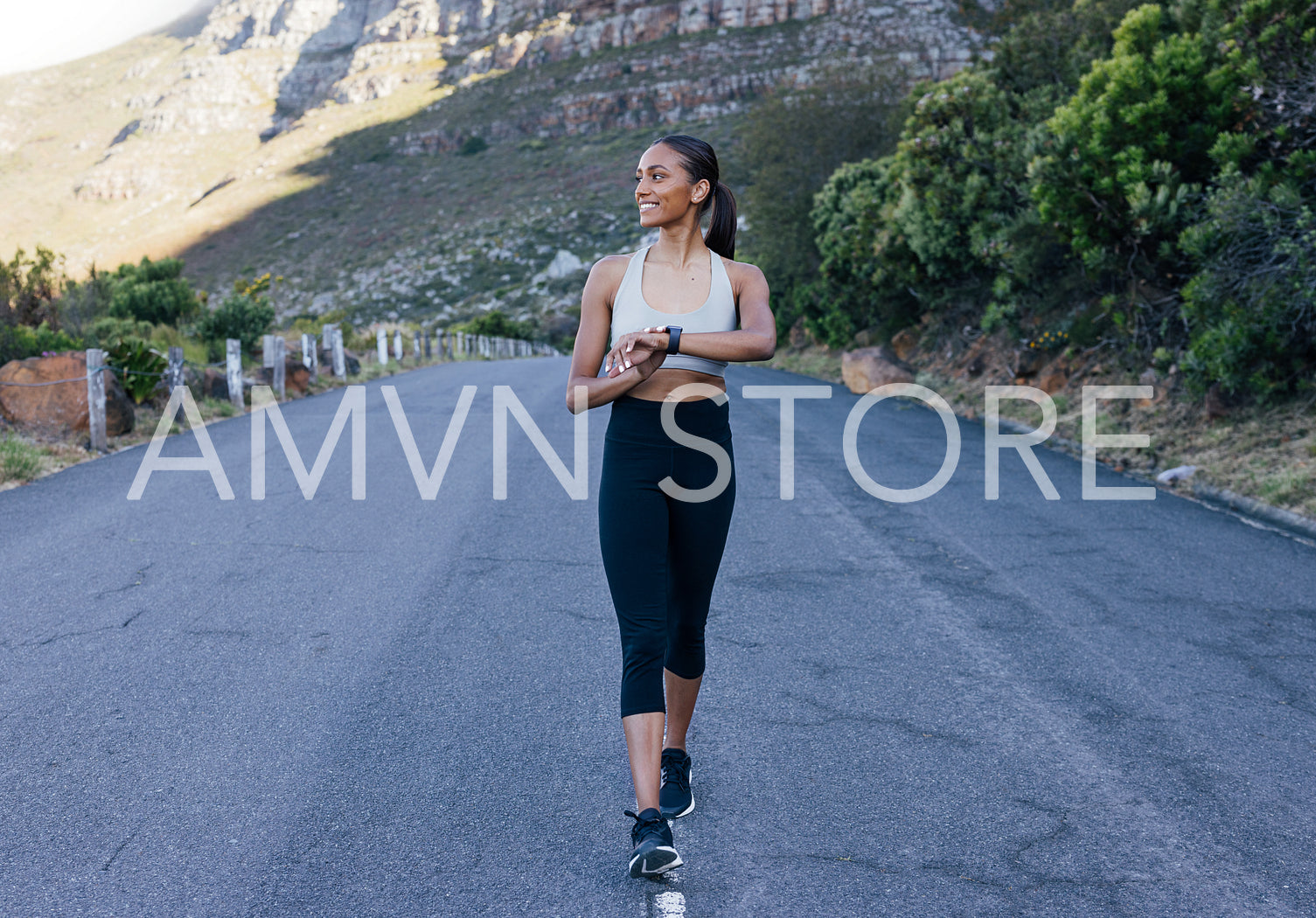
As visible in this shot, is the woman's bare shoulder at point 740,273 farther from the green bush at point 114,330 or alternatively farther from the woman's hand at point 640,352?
the green bush at point 114,330

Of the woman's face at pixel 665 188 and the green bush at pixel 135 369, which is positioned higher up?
the woman's face at pixel 665 188

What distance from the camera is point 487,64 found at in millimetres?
111500

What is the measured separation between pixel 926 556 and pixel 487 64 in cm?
11641

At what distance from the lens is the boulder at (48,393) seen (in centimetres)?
1042

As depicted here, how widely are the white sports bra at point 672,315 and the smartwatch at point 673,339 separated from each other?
8 centimetres

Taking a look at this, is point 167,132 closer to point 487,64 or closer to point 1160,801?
point 487,64

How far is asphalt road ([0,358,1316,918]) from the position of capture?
2807 millimetres

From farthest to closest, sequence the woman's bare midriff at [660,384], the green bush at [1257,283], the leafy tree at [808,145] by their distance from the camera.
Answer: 1. the leafy tree at [808,145]
2. the green bush at [1257,283]
3. the woman's bare midriff at [660,384]

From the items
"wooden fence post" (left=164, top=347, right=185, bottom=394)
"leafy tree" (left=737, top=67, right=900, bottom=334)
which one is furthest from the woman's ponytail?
"leafy tree" (left=737, top=67, right=900, bottom=334)

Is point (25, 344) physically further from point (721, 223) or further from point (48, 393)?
point (721, 223)

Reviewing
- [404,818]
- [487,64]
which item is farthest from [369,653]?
[487,64]

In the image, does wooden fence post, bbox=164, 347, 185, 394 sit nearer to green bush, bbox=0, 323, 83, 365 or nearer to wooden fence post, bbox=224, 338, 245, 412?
green bush, bbox=0, 323, 83, 365

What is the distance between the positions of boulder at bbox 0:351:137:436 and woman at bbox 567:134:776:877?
9565 mm

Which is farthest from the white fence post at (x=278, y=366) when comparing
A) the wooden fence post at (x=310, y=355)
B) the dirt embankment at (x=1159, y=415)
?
the dirt embankment at (x=1159, y=415)
